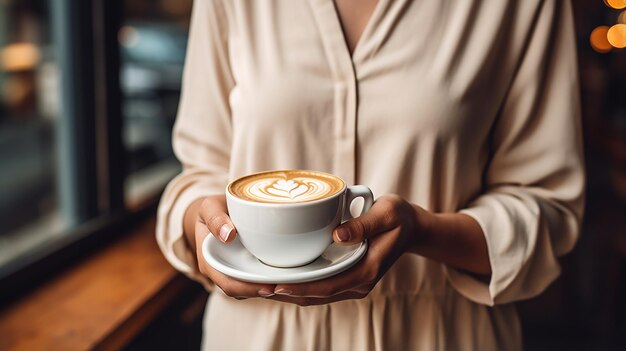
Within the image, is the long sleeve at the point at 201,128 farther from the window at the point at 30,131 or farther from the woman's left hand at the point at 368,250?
the window at the point at 30,131

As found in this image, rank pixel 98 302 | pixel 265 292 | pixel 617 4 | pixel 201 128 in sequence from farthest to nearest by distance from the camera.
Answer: pixel 617 4 < pixel 98 302 < pixel 201 128 < pixel 265 292

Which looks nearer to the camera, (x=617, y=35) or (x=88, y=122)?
(x=88, y=122)

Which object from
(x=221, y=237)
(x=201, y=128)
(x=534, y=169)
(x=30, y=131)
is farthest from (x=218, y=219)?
(x=30, y=131)

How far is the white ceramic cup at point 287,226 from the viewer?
714 mm

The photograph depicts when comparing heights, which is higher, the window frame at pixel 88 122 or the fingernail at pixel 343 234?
the fingernail at pixel 343 234

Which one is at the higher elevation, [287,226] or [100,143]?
[287,226]

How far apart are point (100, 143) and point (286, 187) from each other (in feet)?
4.73

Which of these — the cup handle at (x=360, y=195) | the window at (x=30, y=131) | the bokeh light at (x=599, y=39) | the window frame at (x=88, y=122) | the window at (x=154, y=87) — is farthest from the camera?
the bokeh light at (x=599, y=39)

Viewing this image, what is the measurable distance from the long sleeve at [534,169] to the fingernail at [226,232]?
1.28 feet

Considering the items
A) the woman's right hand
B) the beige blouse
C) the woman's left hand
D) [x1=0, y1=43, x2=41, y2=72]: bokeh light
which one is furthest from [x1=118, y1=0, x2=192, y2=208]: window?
the woman's left hand

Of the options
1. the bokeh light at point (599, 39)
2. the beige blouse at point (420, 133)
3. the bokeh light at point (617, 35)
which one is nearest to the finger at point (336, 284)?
the beige blouse at point (420, 133)

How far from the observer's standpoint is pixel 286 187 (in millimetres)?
771

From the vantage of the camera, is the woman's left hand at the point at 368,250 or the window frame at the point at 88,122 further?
the window frame at the point at 88,122

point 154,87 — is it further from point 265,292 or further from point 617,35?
point 617,35
